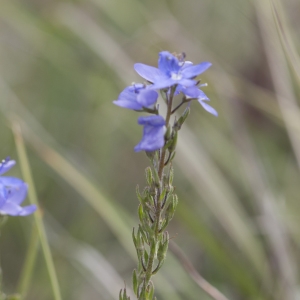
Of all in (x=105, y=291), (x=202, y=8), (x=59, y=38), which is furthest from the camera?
(x=202, y=8)

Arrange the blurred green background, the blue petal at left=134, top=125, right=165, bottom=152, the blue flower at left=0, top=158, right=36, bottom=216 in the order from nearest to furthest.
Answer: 1. the blue petal at left=134, top=125, right=165, bottom=152
2. the blue flower at left=0, top=158, right=36, bottom=216
3. the blurred green background

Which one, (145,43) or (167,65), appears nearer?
(167,65)

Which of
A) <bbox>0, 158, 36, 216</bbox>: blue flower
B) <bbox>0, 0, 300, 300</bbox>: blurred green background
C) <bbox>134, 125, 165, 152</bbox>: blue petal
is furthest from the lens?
<bbox>0, 0, 300, 300</bbox>: blurred green background

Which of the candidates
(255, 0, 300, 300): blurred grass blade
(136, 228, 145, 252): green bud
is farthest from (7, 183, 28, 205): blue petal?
(255, 0, 300, 300): blurred grass blade

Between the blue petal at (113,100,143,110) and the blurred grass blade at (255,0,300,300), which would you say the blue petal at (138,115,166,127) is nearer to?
the blue petal at (113,100,143,110)

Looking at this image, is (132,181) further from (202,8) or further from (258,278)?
(202,8)

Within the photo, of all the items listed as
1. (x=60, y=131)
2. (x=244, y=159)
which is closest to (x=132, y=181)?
(x=60, y=131)
